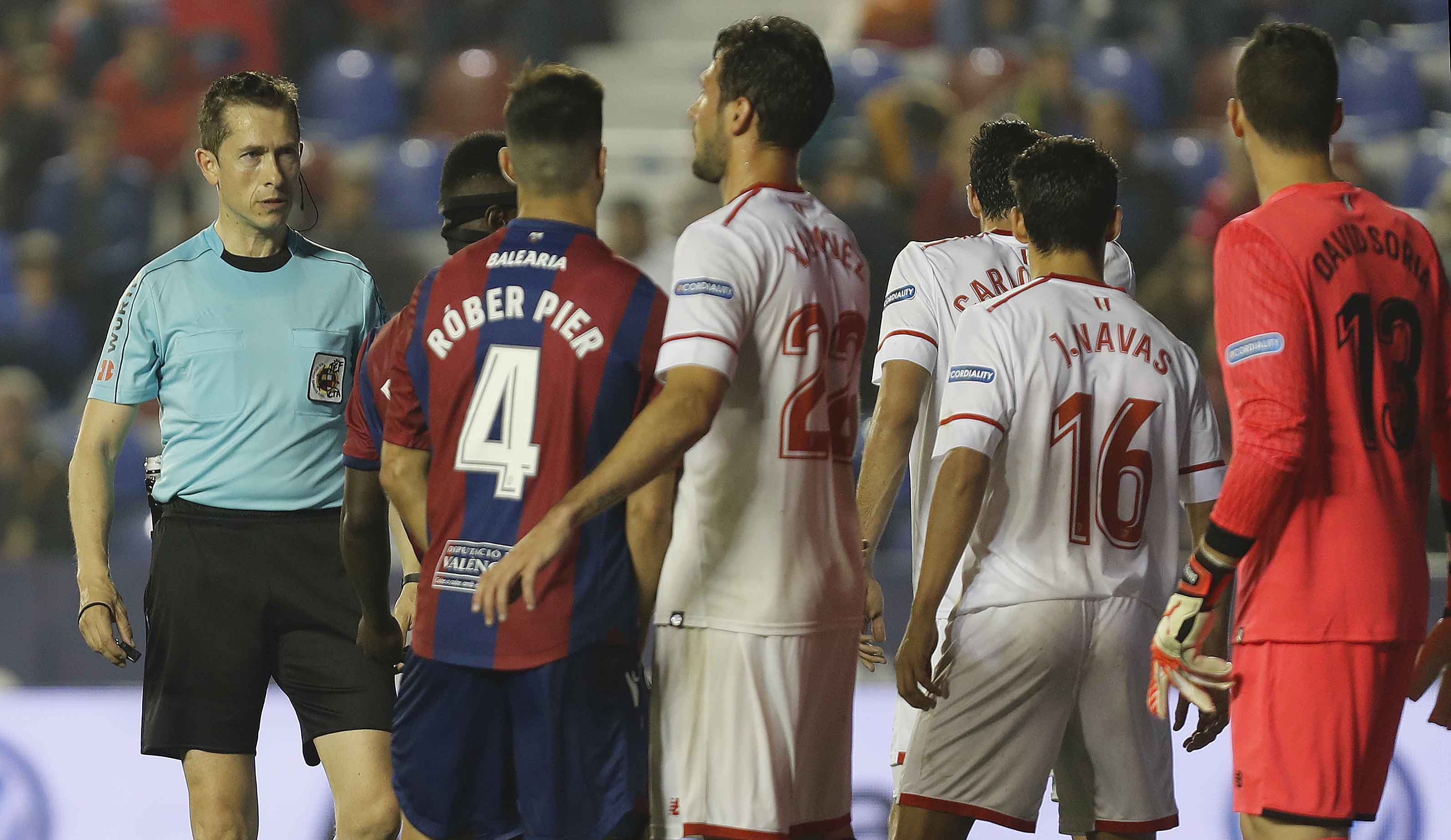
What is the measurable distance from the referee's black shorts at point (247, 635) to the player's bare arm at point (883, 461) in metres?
1.27

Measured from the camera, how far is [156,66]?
34.1ft

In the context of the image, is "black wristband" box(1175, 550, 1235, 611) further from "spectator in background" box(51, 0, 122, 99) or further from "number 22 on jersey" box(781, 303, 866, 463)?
"spectator in background" box(51, 0, 122, 99)

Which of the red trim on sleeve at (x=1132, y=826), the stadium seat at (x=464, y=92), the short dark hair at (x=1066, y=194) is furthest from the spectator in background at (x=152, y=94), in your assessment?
the red trim on sleeve at (x=1132, y=826)

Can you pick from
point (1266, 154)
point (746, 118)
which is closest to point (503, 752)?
point (746, 118)

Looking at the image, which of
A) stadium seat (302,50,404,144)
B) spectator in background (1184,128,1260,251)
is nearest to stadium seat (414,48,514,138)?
stadium seat (302,50,404,144)

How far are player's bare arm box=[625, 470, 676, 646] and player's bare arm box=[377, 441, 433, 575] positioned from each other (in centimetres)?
43

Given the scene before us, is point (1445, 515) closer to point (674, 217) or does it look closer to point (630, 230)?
point (630, 230)

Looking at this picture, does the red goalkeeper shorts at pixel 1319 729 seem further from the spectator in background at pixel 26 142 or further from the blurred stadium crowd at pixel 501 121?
the spectator in background at pixel 26 142

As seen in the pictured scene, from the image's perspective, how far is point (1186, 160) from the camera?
9992 mm

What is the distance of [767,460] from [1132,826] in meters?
1.20

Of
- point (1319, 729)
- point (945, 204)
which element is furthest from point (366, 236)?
point (1319, 729)

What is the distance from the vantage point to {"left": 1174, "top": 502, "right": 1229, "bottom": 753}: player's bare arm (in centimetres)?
303

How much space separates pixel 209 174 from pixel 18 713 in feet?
9.72

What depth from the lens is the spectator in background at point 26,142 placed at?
1014 centimetres
